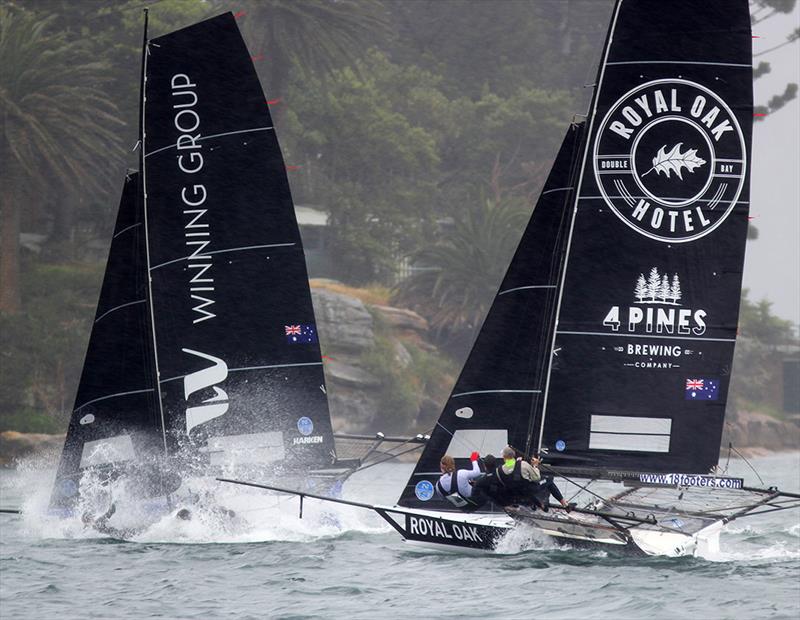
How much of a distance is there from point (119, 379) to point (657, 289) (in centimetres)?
801

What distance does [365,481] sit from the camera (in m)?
40.2

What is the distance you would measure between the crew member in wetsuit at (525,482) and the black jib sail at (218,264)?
13.7 feet

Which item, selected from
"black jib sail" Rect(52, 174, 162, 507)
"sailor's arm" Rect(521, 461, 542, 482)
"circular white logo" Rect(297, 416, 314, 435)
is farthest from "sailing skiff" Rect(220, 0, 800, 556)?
"black jib sail" Rect(52, 174, 162, 507)

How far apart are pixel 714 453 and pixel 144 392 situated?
8.32 metres

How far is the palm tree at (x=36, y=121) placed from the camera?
154ft

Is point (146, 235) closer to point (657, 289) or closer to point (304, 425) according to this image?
point (304, 425)

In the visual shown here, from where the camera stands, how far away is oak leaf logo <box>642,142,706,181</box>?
19125 mm

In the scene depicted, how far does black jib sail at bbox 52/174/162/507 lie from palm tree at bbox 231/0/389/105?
1458 inches

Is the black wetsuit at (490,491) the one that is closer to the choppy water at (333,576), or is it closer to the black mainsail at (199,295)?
the choppy water at (333,576)

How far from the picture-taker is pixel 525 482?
1888 cm

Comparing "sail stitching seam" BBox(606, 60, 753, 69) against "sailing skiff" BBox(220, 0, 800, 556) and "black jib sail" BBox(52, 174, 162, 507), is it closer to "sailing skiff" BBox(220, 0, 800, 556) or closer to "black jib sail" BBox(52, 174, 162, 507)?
"sailing skiff" BBox(220, 0, 800, 556)

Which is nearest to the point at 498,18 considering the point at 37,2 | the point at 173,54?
the point at 37,2

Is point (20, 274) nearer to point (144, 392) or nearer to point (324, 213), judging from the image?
point (324, 213)

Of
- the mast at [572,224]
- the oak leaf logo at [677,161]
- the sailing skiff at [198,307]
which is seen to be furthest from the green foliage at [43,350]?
the oak leaf logo at [677,161]
